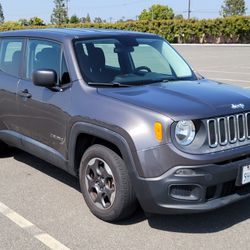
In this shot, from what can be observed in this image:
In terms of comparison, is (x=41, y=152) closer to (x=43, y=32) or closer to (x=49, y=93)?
(x=49, y=93)

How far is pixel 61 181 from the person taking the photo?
541 cm

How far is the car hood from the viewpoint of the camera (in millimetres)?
3803

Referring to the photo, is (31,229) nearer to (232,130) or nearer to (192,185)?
(192,185)

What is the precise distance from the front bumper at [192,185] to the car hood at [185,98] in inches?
17.3

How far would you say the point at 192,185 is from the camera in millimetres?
3703

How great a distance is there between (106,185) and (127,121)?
69 cm

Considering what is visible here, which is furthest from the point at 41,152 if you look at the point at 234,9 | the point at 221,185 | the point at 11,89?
the point at 234,9

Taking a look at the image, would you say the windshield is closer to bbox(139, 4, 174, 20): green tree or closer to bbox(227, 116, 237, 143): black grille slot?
bbox(227, 116, 237, 143): black grille slot

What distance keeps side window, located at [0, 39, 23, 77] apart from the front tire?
1.80m

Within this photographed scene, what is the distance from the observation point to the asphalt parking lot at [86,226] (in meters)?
3.83

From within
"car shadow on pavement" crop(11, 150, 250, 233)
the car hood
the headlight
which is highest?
the car hood

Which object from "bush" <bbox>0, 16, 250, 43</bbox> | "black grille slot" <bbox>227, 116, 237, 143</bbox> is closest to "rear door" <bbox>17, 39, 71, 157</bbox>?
"black grille slot" <bbox>227, 116, 237, 143</bbox>

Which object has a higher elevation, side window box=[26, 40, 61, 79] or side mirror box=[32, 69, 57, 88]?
side window box=[26, 40, 61, 79]

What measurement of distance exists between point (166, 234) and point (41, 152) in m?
1.74
